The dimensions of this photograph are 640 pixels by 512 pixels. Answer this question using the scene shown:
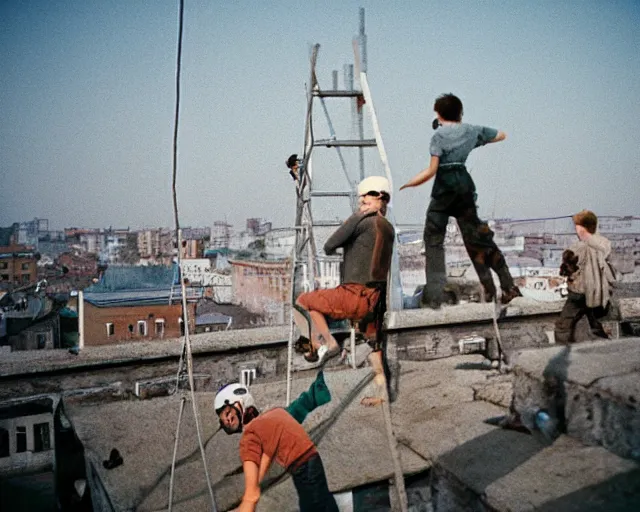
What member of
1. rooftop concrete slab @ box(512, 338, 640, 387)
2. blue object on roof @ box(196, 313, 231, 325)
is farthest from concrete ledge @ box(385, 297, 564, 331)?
blue object on roof @ box(196, 313, 231, 325)

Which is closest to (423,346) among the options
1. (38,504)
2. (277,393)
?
(277,393)

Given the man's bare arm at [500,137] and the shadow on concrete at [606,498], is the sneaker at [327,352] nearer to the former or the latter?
the shadow on concrete at [606,498]

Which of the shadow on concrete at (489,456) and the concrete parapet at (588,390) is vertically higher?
the concrete parapet at (588,390)

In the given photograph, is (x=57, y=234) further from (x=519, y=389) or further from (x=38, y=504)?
(x=519, y=389)

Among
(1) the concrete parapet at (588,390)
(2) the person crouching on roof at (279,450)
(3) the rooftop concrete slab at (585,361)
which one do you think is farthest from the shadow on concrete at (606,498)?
(2) the person crouching on roof at (279,450)

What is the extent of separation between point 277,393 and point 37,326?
2087 cm

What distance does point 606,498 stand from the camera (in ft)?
8.81

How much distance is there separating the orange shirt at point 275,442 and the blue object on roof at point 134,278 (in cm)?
2382

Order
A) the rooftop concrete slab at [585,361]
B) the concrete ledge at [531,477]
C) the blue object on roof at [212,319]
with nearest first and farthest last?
the concrete ledge at [531,477] < the rooftop concrete slab at [585,361] < the blue object on roof at [212,319]

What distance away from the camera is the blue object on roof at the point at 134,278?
26231mm

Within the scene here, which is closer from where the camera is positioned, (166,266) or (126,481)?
(126,481)

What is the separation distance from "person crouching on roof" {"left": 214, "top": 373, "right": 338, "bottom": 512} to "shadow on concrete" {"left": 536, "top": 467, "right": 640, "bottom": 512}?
125 cm

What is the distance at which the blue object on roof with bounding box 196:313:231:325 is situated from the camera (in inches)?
899

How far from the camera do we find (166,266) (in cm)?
2691
